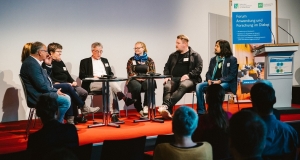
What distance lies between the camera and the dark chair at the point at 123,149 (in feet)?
8.75

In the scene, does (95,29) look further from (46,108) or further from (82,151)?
(82,151)

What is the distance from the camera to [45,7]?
6.31 metres

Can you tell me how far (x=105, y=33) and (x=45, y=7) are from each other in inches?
45.8

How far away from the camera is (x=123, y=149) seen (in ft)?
8.96

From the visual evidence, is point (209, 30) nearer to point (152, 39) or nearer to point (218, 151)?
point (152, 39)

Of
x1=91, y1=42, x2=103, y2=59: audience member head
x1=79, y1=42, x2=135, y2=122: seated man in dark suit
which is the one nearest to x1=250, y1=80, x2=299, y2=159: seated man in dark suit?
x1=79, y1=42, x2=135, y2=122: seated man in dark suit

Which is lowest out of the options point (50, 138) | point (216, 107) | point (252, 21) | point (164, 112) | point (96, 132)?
point (96, 132)

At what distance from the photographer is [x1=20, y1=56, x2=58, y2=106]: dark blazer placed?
14.9 ft

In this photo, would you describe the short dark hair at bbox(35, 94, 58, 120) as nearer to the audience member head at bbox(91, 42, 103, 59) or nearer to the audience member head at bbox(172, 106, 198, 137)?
the audience member head at bbox(172, 106, 198, 137)

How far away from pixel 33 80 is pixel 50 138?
2.06 metres

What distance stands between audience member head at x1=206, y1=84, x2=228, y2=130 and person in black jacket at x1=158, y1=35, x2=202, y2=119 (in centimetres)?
265

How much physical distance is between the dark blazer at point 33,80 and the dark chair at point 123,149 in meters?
2.00

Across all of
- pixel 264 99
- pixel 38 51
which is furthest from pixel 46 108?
pixel 38 51

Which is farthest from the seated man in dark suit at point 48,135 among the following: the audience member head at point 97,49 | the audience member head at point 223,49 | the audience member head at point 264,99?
the audience member head at point 223,49
